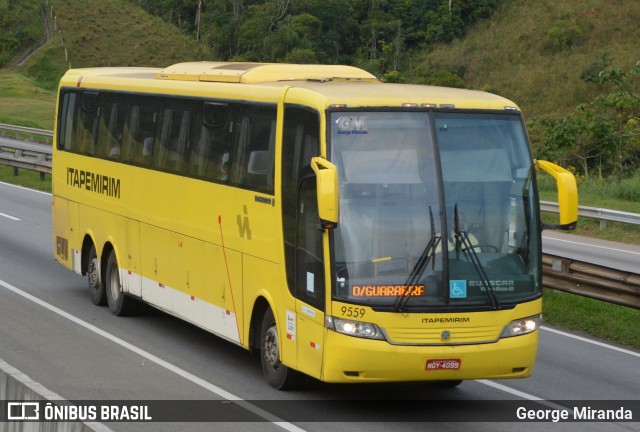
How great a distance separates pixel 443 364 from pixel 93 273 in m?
8.14

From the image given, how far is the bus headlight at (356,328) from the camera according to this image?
33.7 ft

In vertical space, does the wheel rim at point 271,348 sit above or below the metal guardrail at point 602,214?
above

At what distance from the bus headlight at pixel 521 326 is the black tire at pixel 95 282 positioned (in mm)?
7869

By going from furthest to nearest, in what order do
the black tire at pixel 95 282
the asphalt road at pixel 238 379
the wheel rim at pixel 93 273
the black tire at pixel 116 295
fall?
the wheel rim at pixel 93 273 → the black tire at pixel 95 282 → the black tire at pixel 116 295 → the asphalt road at pixel 238 379

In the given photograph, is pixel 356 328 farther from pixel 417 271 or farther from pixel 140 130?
pixel 140 130

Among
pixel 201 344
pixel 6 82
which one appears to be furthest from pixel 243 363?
pixel 6 82

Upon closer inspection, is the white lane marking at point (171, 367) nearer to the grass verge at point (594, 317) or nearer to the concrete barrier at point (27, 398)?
the concrete barrier at point (27, 398)

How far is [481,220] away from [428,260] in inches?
26.2

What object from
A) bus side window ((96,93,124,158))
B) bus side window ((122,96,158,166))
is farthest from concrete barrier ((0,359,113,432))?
bus side window ((96,93,124,158))

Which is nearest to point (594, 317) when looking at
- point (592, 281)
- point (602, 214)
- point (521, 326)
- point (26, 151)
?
point (592, 281)

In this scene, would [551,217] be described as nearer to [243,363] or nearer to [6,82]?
[243,363]

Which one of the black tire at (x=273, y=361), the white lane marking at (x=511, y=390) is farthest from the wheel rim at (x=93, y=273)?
the white lane marking at (x=511, y=390)

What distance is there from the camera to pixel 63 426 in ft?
22.1

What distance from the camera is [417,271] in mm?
10320
